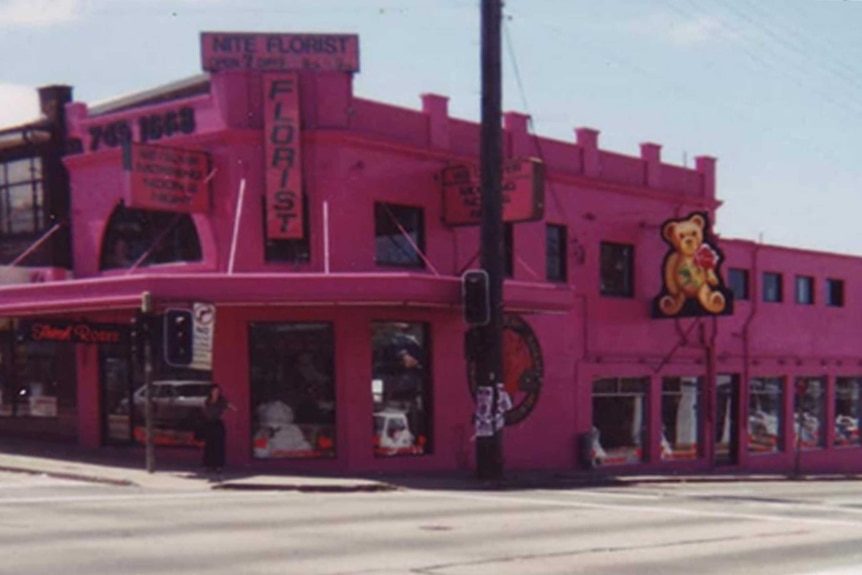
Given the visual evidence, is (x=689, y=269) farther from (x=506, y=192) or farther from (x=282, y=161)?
(x=282, y=161)

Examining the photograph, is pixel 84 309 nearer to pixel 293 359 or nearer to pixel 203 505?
pixel 293 359

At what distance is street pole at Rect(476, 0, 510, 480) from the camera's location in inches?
898

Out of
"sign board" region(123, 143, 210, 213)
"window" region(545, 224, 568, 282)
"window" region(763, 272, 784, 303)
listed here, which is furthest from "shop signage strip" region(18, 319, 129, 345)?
"window" region(763, 272, 784, 303)

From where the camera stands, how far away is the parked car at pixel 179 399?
77.4ft

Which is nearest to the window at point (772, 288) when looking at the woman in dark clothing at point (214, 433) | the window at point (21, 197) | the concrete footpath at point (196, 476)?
the concrete footpath at point (196, 476)

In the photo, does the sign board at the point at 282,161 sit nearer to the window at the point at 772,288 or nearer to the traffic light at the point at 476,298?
the traffic light at the point at 476,298

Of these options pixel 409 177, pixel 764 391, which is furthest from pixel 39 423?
pixel 764 391

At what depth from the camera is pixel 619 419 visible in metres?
31.0

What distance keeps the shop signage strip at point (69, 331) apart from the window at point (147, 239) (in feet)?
6.05

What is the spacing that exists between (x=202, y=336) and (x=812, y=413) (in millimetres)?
24028

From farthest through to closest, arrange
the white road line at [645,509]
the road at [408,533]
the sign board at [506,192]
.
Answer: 1. the sign board at [506,192]
2. the white road line at [645,509]
3. the road at [408,533]

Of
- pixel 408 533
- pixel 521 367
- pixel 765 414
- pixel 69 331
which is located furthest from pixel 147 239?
pixel 765 414

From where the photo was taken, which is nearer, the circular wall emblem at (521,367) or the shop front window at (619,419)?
the circular wall emblem at (521,367)

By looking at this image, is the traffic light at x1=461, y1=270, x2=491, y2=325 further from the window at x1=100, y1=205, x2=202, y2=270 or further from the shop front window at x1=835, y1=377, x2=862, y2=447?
the shop front window at x1=835, y1=377, x2=862, y2=447
